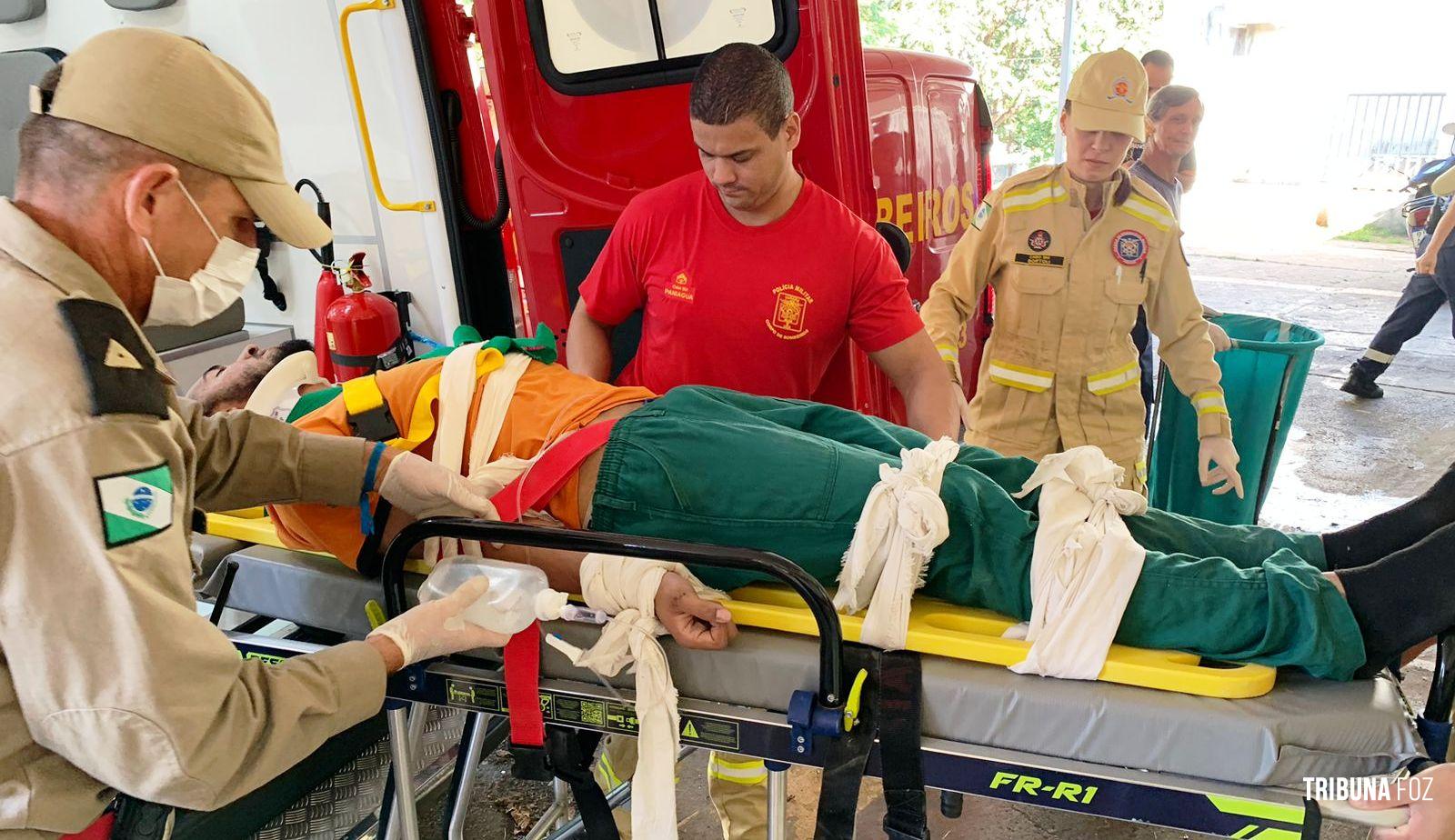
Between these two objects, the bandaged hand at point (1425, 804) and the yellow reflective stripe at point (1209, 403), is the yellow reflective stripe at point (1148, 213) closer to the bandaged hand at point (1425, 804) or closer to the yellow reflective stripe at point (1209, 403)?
the yellow reflective stripe at point (1209, 403)

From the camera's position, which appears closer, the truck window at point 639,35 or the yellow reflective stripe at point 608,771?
the yellow reflective stripe at point 608,771

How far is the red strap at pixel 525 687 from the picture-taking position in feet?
5.29

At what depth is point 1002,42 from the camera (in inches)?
461

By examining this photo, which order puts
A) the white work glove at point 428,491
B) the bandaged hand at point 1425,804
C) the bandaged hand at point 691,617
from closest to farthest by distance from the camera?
1. the bandaged hand at point 1425,804
2. the bandaged hand at point 691,617
3. the white work glove at point 428,491

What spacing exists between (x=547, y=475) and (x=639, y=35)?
5.33 feet

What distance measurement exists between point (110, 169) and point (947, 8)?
40.2 feet

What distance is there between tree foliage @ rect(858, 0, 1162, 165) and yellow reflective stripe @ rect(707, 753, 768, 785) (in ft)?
34.5

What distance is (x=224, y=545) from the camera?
7.18ft

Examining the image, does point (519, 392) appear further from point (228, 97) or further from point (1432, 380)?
point (1432, 380)

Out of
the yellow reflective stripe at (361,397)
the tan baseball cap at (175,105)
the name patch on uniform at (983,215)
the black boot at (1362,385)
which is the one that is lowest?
the black boot at (1362,385)

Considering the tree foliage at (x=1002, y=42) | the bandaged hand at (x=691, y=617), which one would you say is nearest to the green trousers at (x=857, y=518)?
the bandaged hand at (x=691, y=617)

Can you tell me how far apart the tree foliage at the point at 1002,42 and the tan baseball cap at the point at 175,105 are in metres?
11.0

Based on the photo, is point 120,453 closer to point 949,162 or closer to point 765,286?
point 765,286

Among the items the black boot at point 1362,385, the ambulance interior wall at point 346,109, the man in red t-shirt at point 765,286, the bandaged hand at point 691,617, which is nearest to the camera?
the bandaged hand at point 691,617
